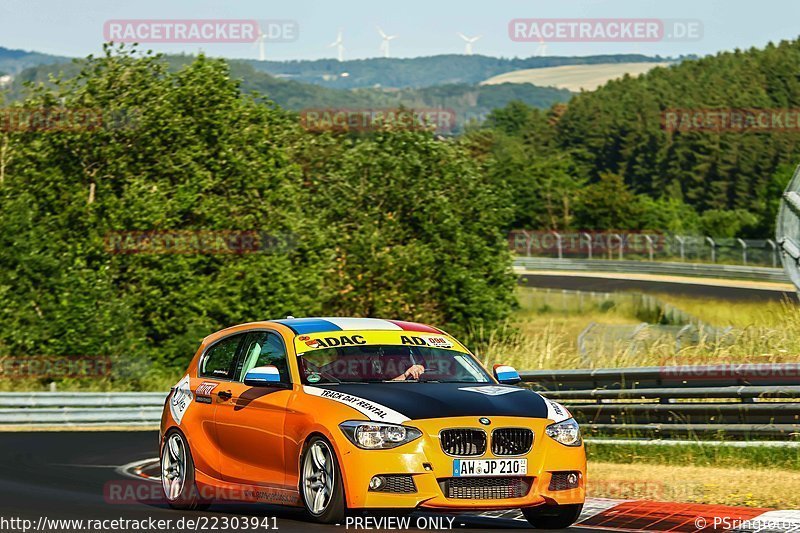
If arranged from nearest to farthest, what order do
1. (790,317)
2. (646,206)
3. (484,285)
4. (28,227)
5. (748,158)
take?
(790,317)
(28,227)
(484,285)
(646,206)
(748,158)

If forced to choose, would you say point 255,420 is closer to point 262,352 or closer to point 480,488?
point 262,352

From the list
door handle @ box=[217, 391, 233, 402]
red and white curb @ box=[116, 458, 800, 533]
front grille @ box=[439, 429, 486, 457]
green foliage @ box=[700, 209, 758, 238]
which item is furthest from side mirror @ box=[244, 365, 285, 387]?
green foliage @ box=[700, 209, 758, 238]

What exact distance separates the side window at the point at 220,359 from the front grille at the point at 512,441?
110 inches

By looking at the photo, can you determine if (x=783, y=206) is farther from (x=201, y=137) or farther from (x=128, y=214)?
(x=201, y=137)

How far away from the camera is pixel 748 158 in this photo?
417ft

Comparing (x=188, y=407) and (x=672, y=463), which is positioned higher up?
(x=188, y=407)

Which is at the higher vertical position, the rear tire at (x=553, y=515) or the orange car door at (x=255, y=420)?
the orange car door at (x=255, y=420)

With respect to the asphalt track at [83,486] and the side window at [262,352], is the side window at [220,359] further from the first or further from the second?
the asphalt track at [83,486]

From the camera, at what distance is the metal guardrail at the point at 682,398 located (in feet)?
44.3

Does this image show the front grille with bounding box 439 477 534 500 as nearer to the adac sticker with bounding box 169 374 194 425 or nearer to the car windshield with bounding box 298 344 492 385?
the car windshield with bounding box 298 344 492 385

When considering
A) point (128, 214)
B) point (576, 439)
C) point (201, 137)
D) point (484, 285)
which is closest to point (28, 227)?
point (128, 214)

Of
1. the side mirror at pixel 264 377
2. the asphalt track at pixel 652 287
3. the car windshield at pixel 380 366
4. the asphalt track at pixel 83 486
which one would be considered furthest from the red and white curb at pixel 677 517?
the asphalt track at pixel 652 287

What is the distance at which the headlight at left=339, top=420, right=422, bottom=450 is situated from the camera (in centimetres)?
883

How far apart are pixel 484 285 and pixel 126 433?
2687 cm
